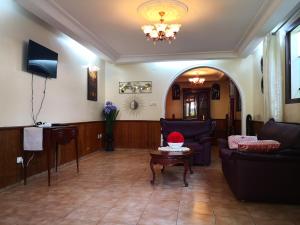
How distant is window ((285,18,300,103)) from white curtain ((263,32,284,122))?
0.13m

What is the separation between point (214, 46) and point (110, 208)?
4666 mm

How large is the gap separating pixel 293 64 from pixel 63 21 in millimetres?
3989

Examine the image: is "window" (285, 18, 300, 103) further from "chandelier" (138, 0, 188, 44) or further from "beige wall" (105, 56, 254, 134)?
"beige wall" (105, 56, 254, 134)

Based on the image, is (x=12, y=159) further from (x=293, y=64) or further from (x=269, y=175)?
(x=293, y=64)

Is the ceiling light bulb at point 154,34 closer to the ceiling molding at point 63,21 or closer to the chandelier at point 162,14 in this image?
the chandelier at point 162,14

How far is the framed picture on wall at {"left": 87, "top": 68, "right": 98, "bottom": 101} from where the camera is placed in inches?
250

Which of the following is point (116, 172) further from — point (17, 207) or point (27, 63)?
point (27, 63)

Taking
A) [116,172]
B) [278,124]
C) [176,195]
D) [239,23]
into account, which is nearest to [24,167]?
[116,172]

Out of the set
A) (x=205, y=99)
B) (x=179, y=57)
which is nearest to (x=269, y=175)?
(x=179, y=57)

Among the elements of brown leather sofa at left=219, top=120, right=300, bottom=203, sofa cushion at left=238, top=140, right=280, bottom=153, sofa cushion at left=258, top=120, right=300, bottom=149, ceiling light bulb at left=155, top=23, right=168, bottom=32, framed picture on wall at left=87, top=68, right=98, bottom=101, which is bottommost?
brown leather sofa at left=219, top=120, right=300, bottom=203

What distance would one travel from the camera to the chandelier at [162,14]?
369 centimetres

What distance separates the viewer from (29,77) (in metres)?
4.03

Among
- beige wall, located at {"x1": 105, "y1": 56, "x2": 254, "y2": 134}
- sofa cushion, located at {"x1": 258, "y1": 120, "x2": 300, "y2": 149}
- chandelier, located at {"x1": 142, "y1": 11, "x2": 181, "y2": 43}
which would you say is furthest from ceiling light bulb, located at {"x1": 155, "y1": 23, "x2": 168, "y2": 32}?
Answer: beige wall, located at {"x1": 105, "y1": 56, "x2": 254, "y2": 134}

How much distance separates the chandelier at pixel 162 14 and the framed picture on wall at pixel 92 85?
8.68 feet
